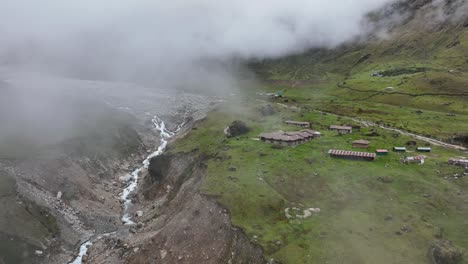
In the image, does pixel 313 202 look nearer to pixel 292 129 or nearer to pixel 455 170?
pixel 455 170

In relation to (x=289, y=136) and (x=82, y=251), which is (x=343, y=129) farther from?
(x=82, y=251)

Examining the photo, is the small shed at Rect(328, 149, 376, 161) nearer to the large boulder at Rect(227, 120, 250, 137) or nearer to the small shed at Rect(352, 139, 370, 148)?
the small shed at Rect(352, 139, 370, 148)

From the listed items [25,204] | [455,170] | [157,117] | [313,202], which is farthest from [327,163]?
[157,117]

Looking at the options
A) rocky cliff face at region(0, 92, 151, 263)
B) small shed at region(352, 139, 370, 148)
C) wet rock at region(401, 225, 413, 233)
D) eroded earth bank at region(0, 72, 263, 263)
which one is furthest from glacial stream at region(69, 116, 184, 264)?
small shed at region(352, 139, 370, 148)

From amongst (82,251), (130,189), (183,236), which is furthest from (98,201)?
(183,236)

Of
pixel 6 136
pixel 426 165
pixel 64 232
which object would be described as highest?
pixel 426 165

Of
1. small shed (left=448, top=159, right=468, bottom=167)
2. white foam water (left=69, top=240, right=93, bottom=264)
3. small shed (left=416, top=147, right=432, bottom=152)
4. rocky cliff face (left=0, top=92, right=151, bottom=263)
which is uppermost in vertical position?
small shed (left=448, top=159, right=468, bottom=167)
